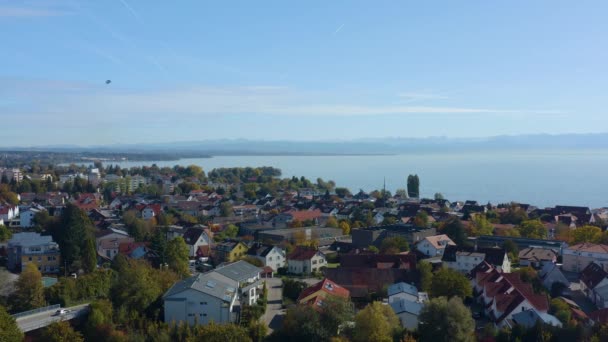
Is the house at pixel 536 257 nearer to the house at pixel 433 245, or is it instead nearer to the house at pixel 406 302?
the house at pixel 433 245

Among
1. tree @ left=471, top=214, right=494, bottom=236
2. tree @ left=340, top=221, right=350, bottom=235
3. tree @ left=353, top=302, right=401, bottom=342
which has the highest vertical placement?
tree @ left=353, top=302, right=401, bottom=342

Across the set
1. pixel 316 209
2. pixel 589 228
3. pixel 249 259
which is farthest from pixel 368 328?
pixel 316 209

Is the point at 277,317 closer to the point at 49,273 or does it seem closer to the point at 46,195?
the point at 49,273

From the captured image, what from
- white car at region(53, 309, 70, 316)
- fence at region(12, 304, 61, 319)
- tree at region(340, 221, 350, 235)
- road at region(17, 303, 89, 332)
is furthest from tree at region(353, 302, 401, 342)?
tree at region(340, 221, 350, 235)

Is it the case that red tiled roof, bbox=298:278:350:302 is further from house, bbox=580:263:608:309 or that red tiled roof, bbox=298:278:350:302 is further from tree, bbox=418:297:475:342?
house, bbox=580:263:608:309

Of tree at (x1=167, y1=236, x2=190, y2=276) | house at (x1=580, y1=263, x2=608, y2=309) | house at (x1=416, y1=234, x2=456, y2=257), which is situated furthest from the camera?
house at (x1=416, y1=234, x2=456, y2=257)

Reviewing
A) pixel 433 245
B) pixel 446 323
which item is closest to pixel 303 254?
pixel 433 245
